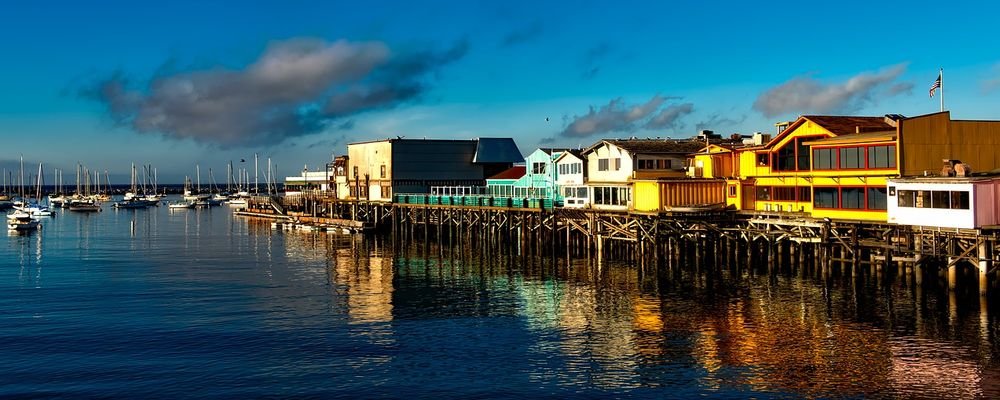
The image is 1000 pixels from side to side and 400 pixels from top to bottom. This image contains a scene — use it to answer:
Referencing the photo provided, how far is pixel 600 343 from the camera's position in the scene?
37.9m

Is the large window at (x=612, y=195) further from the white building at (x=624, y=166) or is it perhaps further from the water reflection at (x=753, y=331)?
the water reflection at (x=753, y=331)

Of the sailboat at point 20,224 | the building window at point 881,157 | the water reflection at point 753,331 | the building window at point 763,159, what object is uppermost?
the building window at point 763,159

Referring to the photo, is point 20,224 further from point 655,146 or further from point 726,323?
point 726,323

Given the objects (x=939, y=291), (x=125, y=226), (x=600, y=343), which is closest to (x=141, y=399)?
(x=600, y=343)

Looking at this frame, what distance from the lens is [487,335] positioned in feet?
131

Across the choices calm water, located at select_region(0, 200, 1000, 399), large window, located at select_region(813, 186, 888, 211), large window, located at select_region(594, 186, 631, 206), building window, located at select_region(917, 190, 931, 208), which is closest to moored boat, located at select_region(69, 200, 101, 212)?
calm water, located at select_region(0, 200, 1000, 399)

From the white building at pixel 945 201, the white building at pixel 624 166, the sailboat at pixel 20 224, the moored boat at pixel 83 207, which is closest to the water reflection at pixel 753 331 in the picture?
the white building at pixel 945 201

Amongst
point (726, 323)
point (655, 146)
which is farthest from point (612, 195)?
point (726, 323)

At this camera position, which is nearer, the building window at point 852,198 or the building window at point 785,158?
the building window at point 852,198

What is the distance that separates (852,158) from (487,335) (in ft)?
94.8

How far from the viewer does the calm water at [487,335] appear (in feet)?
103

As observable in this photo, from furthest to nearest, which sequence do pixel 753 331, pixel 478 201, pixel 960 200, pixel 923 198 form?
pixel 478 201 → pixel 923 198 → pixel 960 200 → pixel 753 331

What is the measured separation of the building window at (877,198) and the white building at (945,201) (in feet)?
6.39

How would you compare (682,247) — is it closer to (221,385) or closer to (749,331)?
(749,331)
